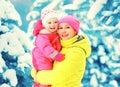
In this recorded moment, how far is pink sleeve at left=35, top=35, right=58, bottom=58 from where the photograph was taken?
5.75ft

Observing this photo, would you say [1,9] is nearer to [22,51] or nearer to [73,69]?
[22,51]

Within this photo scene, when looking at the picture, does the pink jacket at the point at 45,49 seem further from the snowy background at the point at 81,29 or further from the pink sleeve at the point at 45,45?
the snowy background at the point at 81,29

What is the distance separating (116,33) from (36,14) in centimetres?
60

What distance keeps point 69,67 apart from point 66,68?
2cm

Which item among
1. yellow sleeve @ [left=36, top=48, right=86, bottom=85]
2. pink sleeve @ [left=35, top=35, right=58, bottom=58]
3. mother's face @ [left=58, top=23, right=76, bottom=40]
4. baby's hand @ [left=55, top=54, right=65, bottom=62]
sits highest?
mother's face @ [left=58, top=23, right=76, bottom=40]

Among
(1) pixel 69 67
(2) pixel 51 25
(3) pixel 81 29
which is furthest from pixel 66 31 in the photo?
(3) pixel 81 29

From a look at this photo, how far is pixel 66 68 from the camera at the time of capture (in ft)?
5.71

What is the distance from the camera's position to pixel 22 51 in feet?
8.49

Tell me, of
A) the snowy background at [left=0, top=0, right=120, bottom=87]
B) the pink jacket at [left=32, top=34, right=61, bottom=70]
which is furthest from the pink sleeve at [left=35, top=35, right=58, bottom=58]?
the snowy background at [left=0, top=0, right=120, bottom=87]

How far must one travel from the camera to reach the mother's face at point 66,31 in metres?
1.82

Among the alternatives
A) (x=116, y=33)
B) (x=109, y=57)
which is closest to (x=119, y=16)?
(x=116, y=33)

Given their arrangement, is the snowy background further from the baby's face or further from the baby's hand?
the baby's hand

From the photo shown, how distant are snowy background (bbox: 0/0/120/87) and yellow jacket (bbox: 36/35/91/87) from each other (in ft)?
2.55

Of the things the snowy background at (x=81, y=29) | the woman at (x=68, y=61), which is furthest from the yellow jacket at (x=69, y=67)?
the snowy background at (x=81, y=29)
